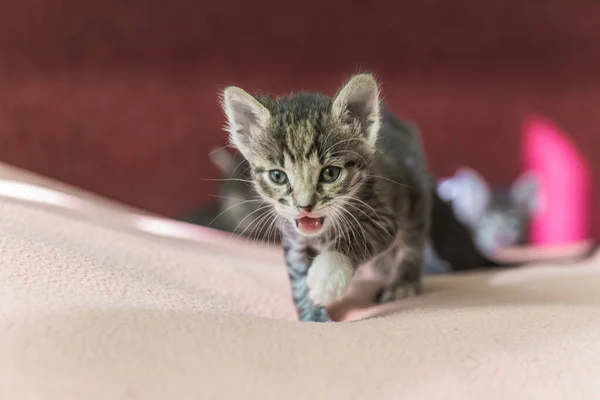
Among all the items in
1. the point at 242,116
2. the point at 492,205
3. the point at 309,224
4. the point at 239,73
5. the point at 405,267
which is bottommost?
the point at 492,205

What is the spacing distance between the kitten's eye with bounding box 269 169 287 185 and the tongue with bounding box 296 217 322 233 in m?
0.08

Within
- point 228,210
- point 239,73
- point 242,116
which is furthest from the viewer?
point 239,73

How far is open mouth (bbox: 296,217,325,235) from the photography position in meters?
1.08

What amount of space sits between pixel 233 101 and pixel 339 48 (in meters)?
1.48

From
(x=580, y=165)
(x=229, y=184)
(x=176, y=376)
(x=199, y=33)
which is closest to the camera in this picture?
(x=176, y=376)

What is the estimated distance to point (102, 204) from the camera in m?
1.95

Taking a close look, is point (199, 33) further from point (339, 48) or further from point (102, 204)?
point (102, 204)

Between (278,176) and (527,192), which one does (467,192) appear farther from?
(278,176)

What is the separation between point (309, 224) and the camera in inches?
42.5

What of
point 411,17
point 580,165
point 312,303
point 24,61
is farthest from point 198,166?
point 580,165

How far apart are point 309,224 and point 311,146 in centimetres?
14

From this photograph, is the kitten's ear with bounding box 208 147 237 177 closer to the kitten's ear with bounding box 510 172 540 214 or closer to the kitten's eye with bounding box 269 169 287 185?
the kitten's eye with bounding box 269 169 287 185

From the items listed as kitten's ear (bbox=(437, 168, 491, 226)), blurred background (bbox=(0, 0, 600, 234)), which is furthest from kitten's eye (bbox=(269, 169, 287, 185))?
kitten's ear (bbox=(437, 168, 491, 226))

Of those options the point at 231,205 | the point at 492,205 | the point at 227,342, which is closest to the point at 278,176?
the point at 227,342
